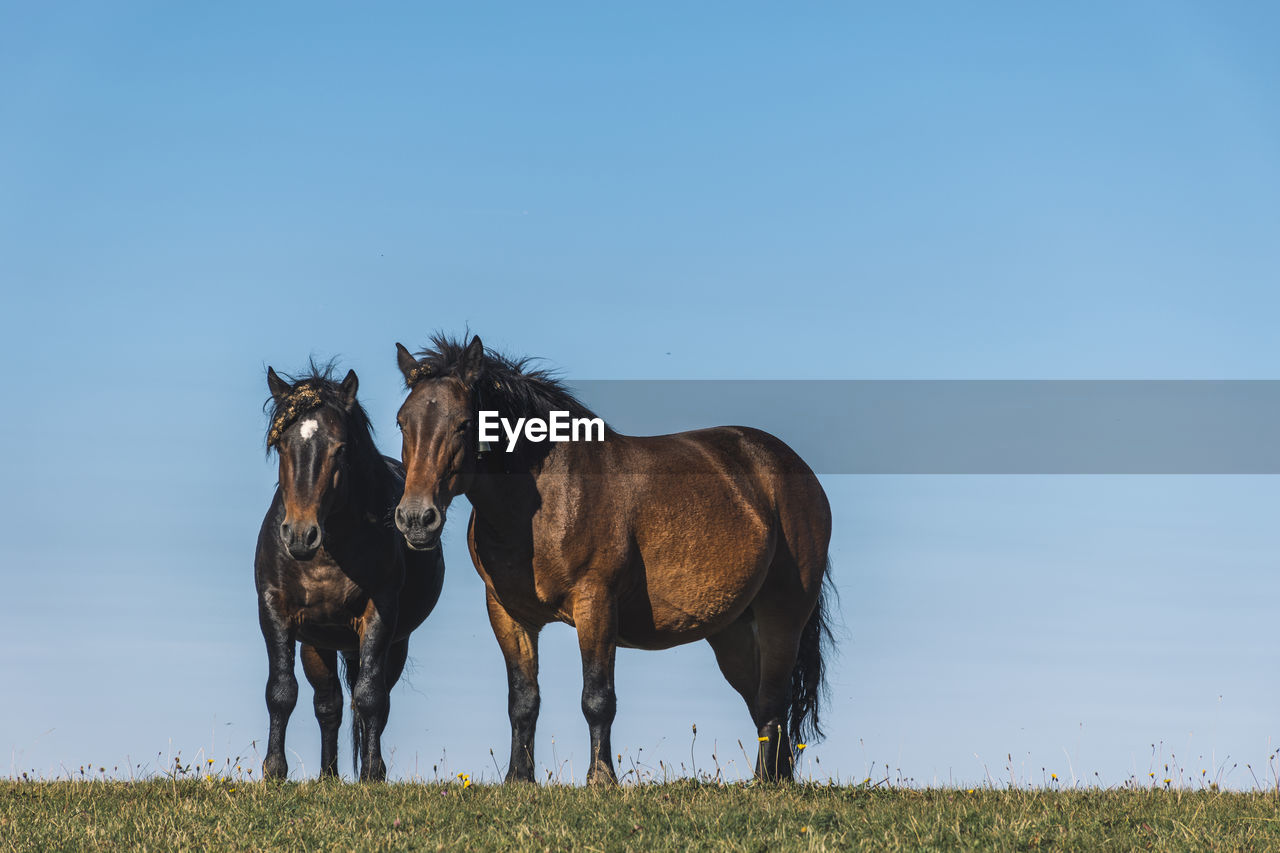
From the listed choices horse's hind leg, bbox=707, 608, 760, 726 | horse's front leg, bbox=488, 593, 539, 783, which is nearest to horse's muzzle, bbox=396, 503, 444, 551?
horse's front leg, bbox=488, 593, 539, 783

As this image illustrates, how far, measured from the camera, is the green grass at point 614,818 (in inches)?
310

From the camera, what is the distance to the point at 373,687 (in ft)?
37.5

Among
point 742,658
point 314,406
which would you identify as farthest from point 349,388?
point 742,658

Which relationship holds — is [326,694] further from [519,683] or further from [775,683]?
[775,683]

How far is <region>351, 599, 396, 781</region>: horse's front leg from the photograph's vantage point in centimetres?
1126

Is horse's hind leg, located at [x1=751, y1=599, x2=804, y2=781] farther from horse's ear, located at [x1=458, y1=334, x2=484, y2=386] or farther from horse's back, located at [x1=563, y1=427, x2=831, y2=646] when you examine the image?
horse's ear, located at [x1=458, y1=334, x2=484, y2=386]

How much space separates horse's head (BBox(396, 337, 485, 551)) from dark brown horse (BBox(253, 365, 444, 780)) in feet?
3.37

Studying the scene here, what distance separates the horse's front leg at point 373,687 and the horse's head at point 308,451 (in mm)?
915

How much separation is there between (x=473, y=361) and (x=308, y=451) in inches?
62.9

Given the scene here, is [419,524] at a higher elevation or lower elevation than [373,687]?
higher

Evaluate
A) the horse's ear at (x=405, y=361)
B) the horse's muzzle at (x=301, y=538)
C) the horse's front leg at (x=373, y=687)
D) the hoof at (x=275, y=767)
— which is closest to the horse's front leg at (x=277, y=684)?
the hoof at (x=275, y=767)

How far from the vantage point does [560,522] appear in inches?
427

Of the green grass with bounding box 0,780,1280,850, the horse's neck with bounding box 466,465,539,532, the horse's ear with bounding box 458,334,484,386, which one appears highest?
the horse's ear with bounding box 458,334,484,386

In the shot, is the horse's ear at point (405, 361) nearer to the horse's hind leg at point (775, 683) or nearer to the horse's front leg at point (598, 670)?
the horse's front leg at point (598, 670)
